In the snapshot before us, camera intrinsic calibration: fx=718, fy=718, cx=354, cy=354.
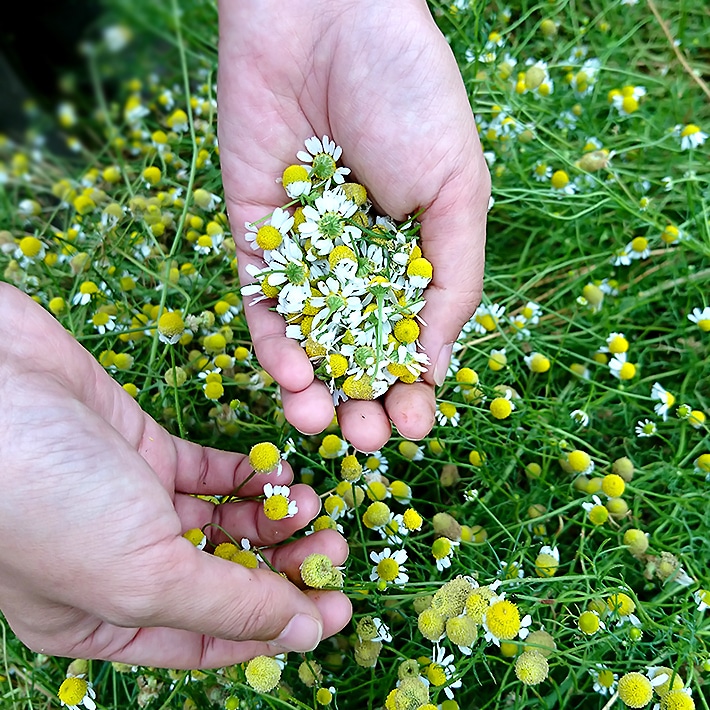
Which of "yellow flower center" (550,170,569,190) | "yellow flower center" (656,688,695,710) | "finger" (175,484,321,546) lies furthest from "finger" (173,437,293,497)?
"yellow flower center" (550,170,569,190)

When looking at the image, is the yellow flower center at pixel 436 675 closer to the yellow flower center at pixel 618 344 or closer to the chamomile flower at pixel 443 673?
the chamomile flower at pixel 443 673

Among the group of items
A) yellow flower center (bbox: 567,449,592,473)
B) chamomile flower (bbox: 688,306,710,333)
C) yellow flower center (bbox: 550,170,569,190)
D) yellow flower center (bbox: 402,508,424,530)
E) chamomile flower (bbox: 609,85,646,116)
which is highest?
yellow flower center (bbox: 550,170,569,190)

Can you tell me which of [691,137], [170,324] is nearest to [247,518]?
[170,324]

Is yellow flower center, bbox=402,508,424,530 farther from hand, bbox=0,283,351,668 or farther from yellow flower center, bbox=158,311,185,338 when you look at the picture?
yellow flower center, bbox=158,311,185,338

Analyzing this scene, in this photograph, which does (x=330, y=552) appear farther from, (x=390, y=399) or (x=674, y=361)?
(x=674, y=361)

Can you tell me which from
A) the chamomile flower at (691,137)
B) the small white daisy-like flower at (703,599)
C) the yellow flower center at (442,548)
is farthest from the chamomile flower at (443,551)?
the chamomile flower at (691,137)

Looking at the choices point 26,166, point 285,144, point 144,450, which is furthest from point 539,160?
point 26,166
